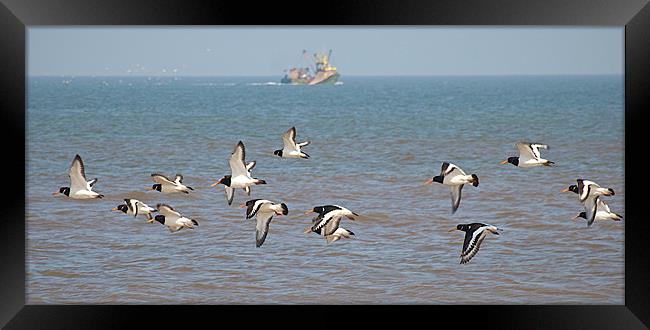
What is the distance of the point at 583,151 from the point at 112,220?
1156 cm

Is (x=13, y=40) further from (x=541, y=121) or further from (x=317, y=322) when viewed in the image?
(x=541, y=121)

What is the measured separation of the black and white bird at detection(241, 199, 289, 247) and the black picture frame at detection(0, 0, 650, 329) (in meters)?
0.83

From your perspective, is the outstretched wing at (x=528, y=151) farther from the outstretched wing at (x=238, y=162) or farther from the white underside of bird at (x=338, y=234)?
the outstretched wing at (x=238, y=162)

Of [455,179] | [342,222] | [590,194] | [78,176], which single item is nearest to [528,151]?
[455,179]

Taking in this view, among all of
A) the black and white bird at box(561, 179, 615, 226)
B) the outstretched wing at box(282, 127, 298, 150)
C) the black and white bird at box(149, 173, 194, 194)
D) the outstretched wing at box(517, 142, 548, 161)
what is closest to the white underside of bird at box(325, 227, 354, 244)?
the outstretched wing at box(282, 127, 298, 150)

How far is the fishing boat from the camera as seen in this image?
115 ft

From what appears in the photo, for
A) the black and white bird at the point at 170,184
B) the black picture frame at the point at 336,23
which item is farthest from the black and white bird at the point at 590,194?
the black and white bird at the point at 170,184

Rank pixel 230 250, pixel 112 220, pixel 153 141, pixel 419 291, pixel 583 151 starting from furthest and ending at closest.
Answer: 1. pixel 153 141
2. pixel 583 151
3. pixel 112 220
4. pixel 230 250
5. pixel 419 291

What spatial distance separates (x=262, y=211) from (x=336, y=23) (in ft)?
5.72

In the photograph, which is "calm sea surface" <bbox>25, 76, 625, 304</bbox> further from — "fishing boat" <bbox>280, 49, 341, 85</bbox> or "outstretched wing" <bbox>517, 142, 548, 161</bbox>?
"fishing boat" <bbox>280, 49, 341, 85</bbox>

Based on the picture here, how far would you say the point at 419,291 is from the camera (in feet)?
31.6

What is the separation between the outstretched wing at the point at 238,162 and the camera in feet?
21.3

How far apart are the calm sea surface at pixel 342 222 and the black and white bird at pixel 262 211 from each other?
1284 mm

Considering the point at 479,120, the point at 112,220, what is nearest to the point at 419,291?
the point at 112,220
